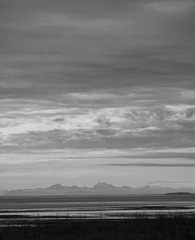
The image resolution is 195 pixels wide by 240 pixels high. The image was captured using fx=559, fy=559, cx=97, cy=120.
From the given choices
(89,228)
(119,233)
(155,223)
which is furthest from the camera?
(155,223)

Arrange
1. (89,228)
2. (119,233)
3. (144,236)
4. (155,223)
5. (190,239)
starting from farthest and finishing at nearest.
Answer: (155,223) → (89,228) → (119,233) → (144,236) → (190,239)

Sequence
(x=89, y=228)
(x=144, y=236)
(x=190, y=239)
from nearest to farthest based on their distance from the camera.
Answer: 1. (x=190, y=239)
2. (x=144, y=236)
3. (x=89, y=228)

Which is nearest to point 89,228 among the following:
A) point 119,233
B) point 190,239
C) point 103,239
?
point 119,233

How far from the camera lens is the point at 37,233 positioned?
4538cm

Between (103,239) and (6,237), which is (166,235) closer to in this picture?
(103,239)

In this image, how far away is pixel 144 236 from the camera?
136 ft

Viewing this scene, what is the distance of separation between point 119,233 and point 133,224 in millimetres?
8200

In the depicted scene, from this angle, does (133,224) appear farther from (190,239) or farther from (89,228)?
(190,239)

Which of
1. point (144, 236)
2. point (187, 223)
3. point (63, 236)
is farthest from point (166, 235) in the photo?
point (187, 223)

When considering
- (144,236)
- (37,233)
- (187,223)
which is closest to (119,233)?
(144,236)

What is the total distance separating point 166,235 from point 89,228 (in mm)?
9022

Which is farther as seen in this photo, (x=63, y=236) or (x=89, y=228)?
(x=89, y=228)

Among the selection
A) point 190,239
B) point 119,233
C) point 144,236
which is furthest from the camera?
point 119,233

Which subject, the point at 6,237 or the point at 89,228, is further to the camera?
the point at 89,228
